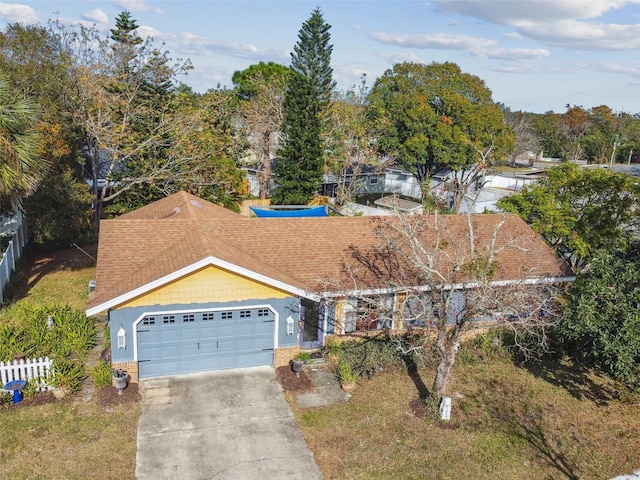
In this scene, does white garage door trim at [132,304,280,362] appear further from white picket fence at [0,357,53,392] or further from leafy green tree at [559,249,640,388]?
leafy green tree at [559,249,640,388]

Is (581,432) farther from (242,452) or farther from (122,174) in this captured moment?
(122,174)

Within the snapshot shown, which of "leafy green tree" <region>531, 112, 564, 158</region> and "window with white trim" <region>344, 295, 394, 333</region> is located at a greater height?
"leafy green tree" <region>531, 112, 564, 158</region>

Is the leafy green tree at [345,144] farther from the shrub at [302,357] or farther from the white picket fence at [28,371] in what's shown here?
the white picket fence at [28,371]

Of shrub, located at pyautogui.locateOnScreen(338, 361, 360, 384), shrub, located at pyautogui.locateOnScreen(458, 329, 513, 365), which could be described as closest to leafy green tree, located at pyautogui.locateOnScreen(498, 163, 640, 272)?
shrub, located at pyautogui.locateOnScreen(458, 329, 513, 365)

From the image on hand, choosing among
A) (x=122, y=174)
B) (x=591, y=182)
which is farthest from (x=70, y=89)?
(x=591, y=182)

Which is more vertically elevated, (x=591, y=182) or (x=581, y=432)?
(x=591, y=182)

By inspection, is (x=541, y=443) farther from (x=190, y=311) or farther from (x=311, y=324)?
(x=190, y=311)

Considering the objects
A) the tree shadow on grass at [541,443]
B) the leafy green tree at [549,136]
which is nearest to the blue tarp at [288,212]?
the tree shadow on grass at [541,443]

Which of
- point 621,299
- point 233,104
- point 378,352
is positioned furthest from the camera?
point 233,104
